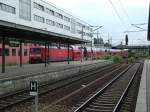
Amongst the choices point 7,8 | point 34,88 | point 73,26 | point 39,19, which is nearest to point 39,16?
point 39,19

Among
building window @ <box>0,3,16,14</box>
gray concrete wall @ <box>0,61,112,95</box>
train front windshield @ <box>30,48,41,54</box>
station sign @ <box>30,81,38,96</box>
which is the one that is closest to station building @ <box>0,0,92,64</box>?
building window @ <box>0,3,16,14</box>

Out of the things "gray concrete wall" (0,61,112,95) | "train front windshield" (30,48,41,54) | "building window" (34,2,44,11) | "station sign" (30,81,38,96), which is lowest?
"gray concrete wall" (0,61,112,95)

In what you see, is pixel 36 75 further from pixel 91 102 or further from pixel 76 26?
pixel 76 26

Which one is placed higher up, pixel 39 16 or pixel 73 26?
pixel 39 16

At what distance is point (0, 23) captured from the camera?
18.1m

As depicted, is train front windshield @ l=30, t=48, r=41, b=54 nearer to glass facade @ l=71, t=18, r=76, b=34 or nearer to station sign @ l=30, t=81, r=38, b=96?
station sign @ l=30, t=81, r=38, b=96

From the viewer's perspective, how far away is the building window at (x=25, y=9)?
64.7m

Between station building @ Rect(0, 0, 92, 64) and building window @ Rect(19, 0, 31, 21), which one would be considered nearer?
station building @ Rect(0, 0, 92, 64)

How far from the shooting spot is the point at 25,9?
219ft

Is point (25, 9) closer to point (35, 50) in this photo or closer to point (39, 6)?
point (39, 6)

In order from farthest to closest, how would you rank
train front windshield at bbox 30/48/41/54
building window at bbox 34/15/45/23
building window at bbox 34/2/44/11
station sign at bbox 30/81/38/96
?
1. building window at bbox 34/2/44/11
2. building window at bbox 34/15/45/23
3. train front windshield at bbox 30/48/41/54
4. station sign at bbox 30/81/38/96

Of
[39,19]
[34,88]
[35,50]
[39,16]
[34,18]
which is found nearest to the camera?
[34,88]

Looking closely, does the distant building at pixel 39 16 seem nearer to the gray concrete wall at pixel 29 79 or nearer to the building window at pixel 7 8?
the building window at pixel 7 8

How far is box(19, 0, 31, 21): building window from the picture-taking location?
212ft
